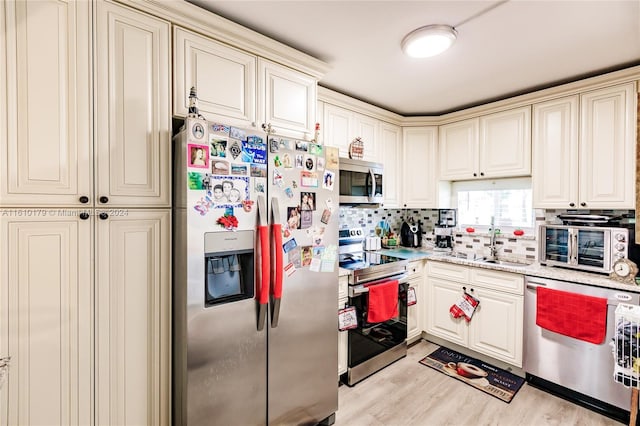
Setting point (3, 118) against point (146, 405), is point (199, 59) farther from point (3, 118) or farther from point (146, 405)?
point (146, 405)

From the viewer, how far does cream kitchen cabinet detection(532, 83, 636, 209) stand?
2.20 metres

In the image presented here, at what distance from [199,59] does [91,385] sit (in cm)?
165

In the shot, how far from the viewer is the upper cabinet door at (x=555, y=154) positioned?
8.02ft

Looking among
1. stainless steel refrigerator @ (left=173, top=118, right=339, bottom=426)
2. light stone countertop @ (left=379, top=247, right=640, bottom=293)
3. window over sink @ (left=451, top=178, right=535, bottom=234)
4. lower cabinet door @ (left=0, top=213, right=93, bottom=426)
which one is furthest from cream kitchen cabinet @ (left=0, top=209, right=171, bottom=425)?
window over sink @ (left=451, top=178, right=535, bottom=234)

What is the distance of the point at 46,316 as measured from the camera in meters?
1.24

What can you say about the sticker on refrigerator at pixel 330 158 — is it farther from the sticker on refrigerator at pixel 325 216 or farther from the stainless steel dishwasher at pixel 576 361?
the stainless steel dishwasher at pixel 576 361

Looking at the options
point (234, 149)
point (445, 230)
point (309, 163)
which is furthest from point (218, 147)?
point (445, 230)

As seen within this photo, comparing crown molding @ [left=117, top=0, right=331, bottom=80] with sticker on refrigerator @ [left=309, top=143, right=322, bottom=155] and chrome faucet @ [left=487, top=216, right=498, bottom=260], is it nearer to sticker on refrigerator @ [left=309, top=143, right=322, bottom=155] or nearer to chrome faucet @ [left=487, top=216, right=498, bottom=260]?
sticker on refrigerator @ [left=309, top=143, right=322, bottom=155]

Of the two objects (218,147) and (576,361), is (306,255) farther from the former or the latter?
(576,361)

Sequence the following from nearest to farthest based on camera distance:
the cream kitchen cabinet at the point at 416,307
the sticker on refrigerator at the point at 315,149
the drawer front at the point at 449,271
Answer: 1. the sticker on refrigerator at the point at 315,149
2. the drawer front at the point at 449,271
3. the cream kitchen cabinet at the point at 416,307

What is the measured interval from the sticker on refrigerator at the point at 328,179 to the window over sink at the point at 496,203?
215 centimetres

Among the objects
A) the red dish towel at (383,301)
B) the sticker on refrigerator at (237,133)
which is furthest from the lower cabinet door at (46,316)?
the red dish towel at (383,301)

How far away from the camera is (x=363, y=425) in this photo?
198 centimetres

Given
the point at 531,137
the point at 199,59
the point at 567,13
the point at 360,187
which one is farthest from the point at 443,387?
the point at 199,59
